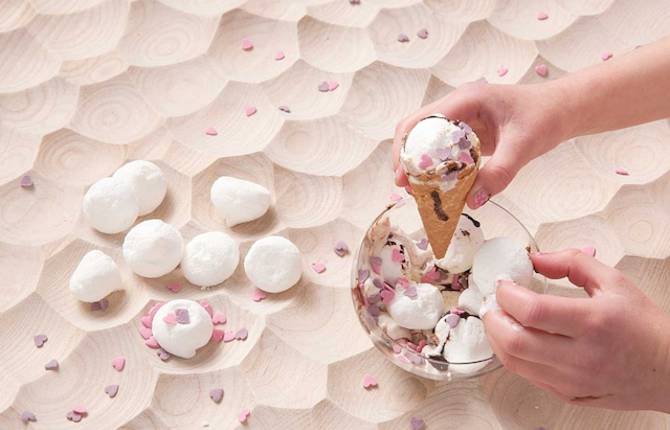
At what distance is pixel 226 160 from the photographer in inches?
41.7

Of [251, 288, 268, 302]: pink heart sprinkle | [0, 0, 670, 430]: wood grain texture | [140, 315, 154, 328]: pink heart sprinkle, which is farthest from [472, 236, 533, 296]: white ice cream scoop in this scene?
[140, 315, 154, 328]: pink heart sprinkle

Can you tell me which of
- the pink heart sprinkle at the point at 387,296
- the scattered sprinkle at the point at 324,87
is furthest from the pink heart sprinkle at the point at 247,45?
the pink heart sprinkle at the point at 387,296

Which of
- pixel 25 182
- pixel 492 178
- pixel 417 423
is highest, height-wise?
pixel 492 178

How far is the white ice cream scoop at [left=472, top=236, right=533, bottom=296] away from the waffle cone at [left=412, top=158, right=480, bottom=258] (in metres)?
0.04

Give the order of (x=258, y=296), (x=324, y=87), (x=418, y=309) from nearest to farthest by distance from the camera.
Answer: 1. (x=418, y=309)
2. (x=258, y=296)
3. (x=324, y=87)

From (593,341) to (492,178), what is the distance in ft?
0.58

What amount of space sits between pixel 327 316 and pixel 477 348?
187 millimetres

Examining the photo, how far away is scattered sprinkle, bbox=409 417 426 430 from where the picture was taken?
87 centimetres

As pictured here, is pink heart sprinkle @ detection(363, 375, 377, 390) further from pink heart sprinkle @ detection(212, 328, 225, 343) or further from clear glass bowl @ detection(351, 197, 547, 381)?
pink heart sprinkle @ detection(212, 328, 225, 343)

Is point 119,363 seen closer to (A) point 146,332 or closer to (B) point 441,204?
(A) point 146,332

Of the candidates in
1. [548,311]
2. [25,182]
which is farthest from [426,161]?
[25,182]

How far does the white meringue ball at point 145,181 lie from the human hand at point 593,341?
44 cm

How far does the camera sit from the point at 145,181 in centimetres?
101

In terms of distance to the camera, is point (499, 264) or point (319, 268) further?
point (319, 268)
